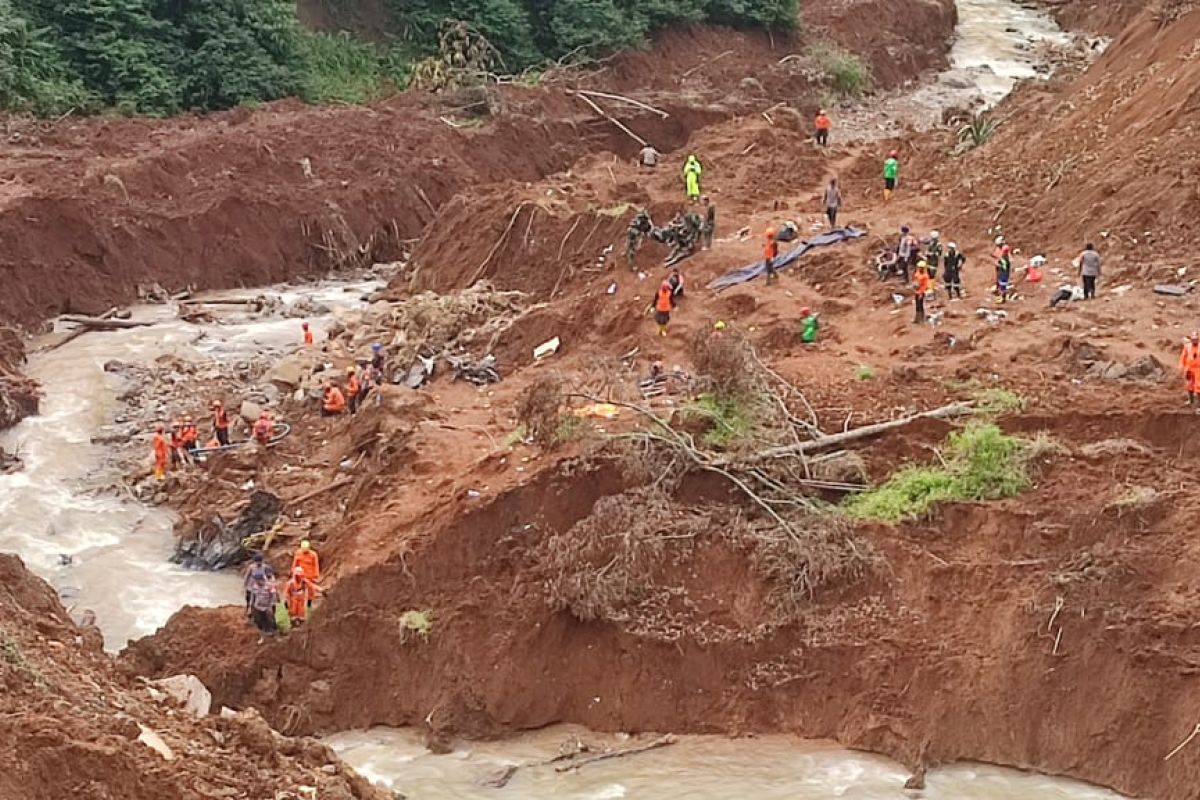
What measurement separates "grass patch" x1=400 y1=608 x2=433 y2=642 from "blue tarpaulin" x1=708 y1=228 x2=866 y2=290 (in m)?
8.84

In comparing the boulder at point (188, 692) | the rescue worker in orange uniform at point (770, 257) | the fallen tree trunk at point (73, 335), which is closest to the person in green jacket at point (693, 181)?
the rescue worker in orange uniform at point (770, 257)

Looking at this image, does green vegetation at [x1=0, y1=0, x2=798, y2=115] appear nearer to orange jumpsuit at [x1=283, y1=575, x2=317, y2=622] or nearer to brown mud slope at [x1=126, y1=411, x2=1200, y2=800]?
orange jumpsuit at [x1=283, y1=575, x2=317, y2=622]

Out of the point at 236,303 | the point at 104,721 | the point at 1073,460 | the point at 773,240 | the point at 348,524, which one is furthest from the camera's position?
the point at 236,303

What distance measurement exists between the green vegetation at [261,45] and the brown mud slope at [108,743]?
26.1 m

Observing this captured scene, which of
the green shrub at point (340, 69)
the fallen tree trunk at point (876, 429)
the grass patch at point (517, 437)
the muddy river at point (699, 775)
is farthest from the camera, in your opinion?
the green shrub at point (340, 69)

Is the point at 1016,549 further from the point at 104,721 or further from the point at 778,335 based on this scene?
the point at 104,721

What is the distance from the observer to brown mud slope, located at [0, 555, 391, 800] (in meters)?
8.89

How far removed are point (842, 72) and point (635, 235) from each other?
2208 cm

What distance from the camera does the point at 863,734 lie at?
14.0 meters

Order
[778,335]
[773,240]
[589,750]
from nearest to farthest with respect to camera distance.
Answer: [589,750] < [778,335] < [773,240]

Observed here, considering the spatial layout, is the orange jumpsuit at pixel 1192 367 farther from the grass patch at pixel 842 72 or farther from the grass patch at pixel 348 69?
the grass patch at pixel 348 69

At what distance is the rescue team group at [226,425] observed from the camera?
21.6m

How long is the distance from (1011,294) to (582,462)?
299 inches

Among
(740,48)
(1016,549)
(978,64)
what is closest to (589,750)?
(1016,549)
